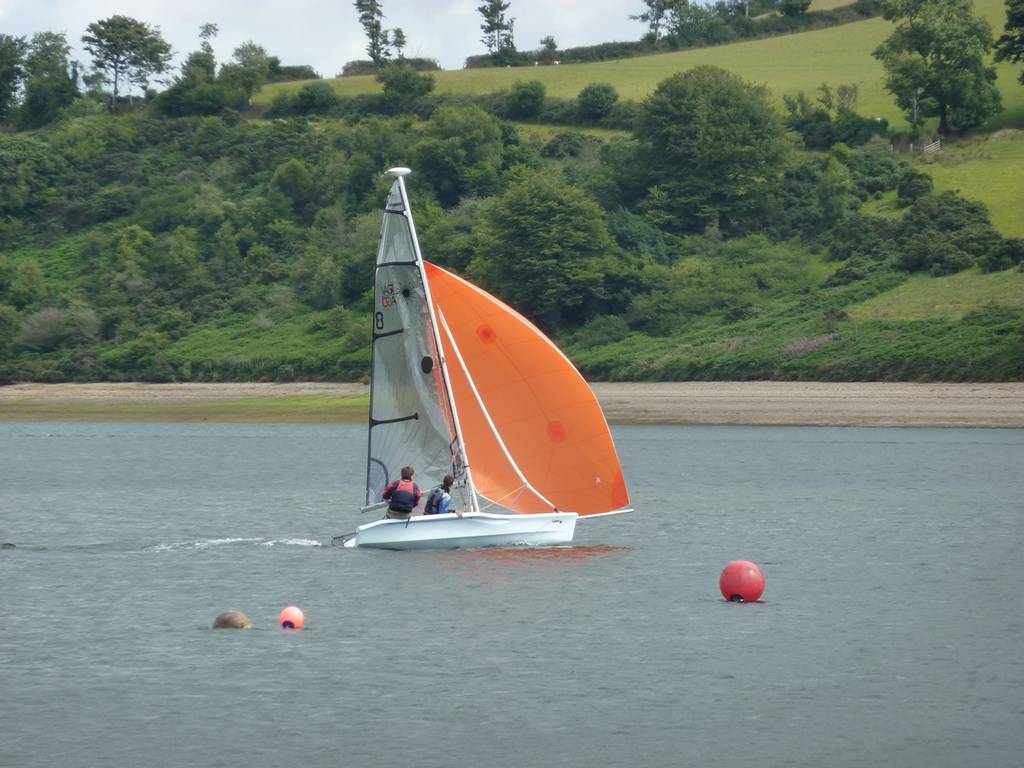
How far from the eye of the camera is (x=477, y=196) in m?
130

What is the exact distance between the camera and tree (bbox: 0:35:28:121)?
603 feet

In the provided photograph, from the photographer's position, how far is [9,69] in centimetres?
18475

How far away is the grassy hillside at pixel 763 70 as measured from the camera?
487 feet

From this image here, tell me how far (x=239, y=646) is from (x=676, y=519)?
22281mm

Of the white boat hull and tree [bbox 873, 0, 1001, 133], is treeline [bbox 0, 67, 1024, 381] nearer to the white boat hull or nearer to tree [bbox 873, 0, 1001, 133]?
tree [bbox 873, 0, 1001, 133]

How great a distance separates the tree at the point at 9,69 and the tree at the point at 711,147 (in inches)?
3649

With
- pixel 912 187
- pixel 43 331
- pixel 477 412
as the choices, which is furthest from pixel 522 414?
pixel 43 331

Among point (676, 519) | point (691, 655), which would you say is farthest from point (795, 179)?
point (691, 655)

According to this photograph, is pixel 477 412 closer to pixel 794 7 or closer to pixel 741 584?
pixel 741 584

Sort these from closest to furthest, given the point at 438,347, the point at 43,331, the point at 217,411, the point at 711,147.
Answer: the point at 438,347 < the point at 217,411 < the point at 43,331 < the point at 711,147

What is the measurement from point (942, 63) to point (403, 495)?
101718 millimetres

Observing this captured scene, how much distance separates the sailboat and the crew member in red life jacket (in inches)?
12.7

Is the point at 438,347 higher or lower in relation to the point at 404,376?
higher

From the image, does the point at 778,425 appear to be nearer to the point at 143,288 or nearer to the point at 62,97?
the point at 143,288
